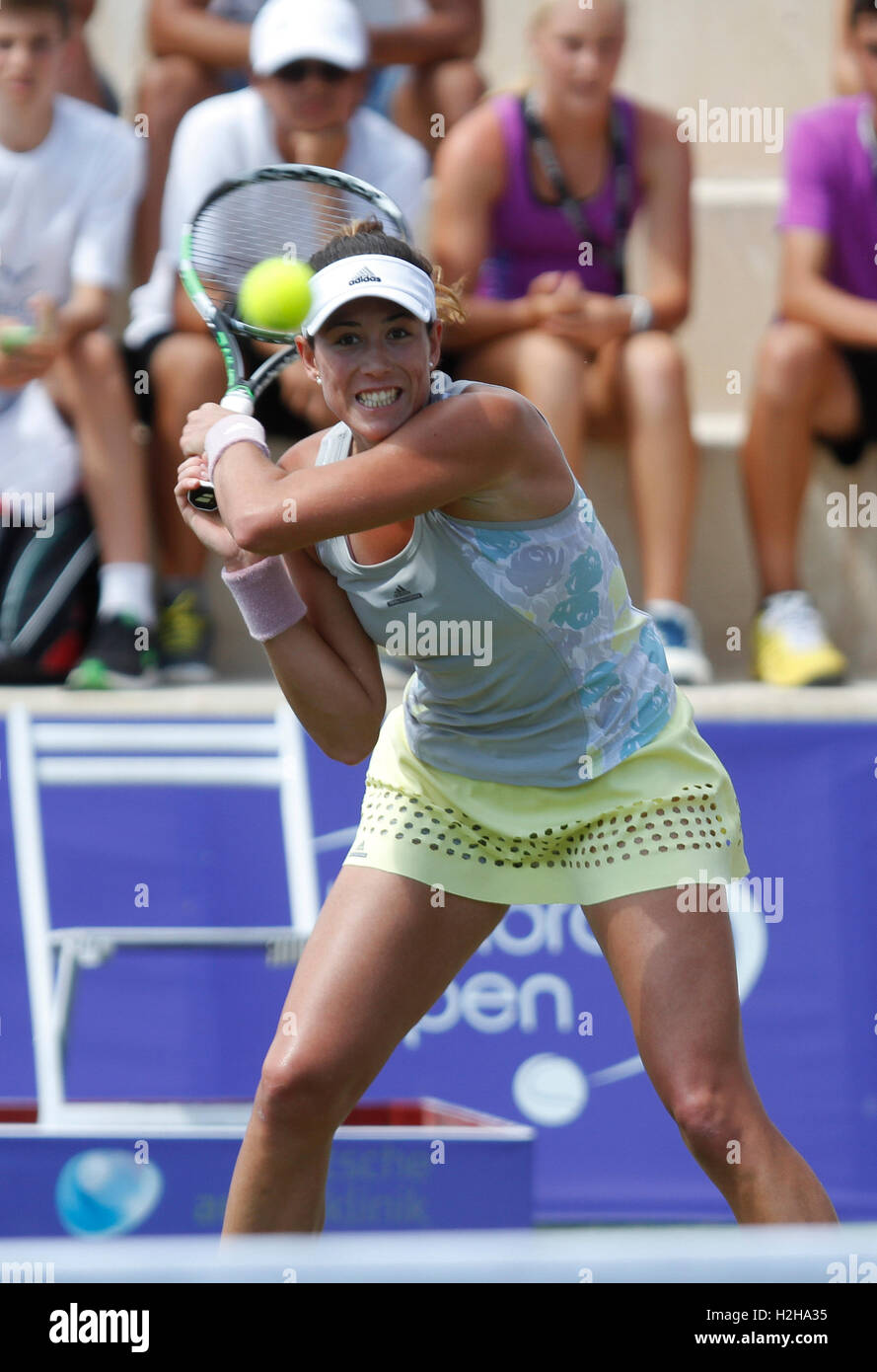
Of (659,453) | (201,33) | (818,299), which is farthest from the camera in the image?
(201,33)

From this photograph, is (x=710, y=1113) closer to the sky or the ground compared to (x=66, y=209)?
closer to the ground

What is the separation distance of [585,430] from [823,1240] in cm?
392

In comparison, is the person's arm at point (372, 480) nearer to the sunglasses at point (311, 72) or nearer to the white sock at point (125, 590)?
the white sock at point (125, 590)

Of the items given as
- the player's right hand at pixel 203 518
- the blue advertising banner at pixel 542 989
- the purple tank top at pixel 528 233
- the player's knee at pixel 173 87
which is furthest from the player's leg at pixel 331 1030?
the player's knee at pixel 173 87

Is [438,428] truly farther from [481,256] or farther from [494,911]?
[481,256]

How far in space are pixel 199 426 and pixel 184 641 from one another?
2.48 metres

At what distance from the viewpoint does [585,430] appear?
5.07 metres

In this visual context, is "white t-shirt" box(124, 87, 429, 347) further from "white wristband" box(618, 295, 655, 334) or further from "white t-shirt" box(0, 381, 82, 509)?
"white wristband" box(618, 295, 655, 334)

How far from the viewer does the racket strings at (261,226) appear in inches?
118

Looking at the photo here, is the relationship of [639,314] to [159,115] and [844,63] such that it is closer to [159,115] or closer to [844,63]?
[844,63]

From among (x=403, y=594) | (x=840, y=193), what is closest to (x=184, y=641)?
(x=840, y=193)

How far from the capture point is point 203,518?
256 centimetres

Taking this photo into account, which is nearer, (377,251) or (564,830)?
(377,251)

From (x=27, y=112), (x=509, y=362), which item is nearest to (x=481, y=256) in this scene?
(x=509, y=362)
